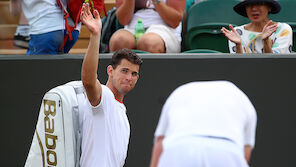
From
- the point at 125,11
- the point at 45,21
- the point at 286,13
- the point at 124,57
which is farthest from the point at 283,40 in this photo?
the point at 45,21

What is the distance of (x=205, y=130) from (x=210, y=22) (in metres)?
3.90

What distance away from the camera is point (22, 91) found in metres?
5.15

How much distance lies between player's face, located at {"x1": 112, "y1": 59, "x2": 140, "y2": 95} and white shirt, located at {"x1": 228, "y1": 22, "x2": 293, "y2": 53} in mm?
1648

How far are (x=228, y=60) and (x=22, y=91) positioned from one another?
6.65 ft

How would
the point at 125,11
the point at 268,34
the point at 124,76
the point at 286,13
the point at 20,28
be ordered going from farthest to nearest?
the point at 286,13 < the point at 125,11 < the point at 20,28 < the point at 268,34 < the point at 124,76

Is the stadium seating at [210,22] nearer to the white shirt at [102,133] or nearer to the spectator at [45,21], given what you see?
the spectator at [45,21]

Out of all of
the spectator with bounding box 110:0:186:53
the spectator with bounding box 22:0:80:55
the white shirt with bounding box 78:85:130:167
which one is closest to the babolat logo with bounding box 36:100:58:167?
the white shirt with bounding box 78:85:130:167

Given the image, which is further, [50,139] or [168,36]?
[168,36]

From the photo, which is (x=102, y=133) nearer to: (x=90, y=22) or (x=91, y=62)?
(x=91, y=62)

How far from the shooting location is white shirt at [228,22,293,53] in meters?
5.04

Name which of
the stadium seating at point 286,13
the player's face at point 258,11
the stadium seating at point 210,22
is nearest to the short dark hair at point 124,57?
the player's face at point 258,11

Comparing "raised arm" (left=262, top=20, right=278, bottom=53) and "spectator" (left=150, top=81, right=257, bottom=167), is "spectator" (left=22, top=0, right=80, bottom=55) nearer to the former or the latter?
"raised arm" (left=262, top=20, right=278, bottom=53)

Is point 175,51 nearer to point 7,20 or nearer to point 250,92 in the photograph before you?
point 250,92

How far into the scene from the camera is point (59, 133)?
3.49 metres
